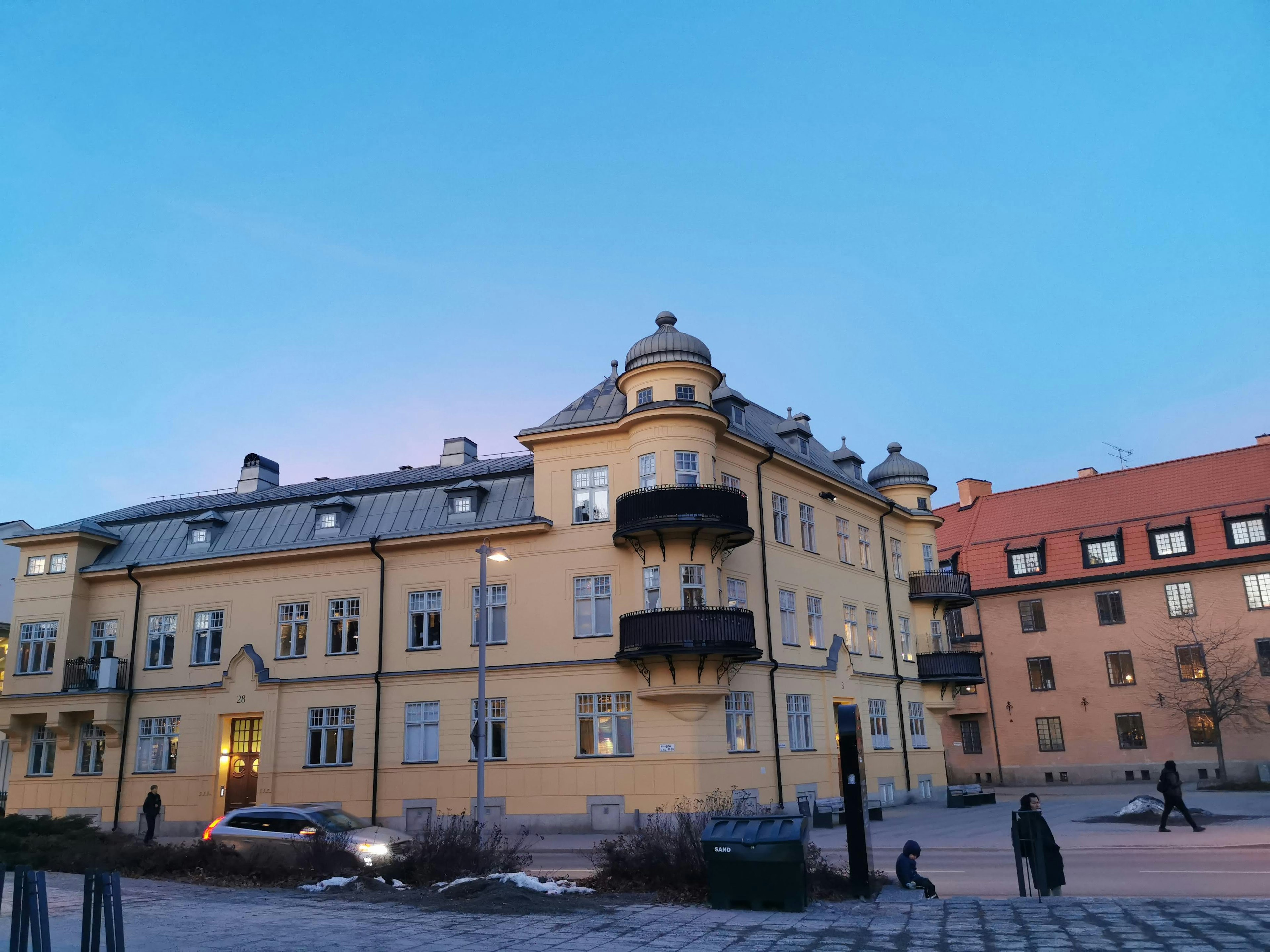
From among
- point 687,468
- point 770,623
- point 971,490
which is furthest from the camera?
point 971,490

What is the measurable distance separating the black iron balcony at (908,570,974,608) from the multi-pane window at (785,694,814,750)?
10.4 meters

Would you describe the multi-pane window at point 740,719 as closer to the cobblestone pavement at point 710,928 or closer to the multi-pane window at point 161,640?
the cobblestone pavement at point 710,928

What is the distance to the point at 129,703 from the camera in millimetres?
32531

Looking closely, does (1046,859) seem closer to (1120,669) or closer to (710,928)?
(710,928)

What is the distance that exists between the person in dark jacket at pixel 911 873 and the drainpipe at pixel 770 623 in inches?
A: 534

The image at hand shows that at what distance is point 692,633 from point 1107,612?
30.6m

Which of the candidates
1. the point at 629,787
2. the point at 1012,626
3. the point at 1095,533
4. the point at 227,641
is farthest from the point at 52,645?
the point at 1095,533

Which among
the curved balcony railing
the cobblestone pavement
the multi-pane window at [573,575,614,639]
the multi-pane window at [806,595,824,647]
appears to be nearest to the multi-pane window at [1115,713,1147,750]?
the multi-pane window at [806,595,824,647]

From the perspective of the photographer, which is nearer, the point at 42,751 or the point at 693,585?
the point at 693,585

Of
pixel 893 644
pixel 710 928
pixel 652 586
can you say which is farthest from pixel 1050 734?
pixel 710 928

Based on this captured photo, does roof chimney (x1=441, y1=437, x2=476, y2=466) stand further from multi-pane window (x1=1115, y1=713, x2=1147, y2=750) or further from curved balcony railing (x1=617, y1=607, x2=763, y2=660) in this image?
multi-pane window (x1=1115, y1=713, x2=1147, y2=750)

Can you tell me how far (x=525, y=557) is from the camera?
2903 cm

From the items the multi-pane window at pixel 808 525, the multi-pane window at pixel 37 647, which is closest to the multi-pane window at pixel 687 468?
the multi-pane window at pixel 808 525

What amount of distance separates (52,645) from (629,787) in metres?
21.3
